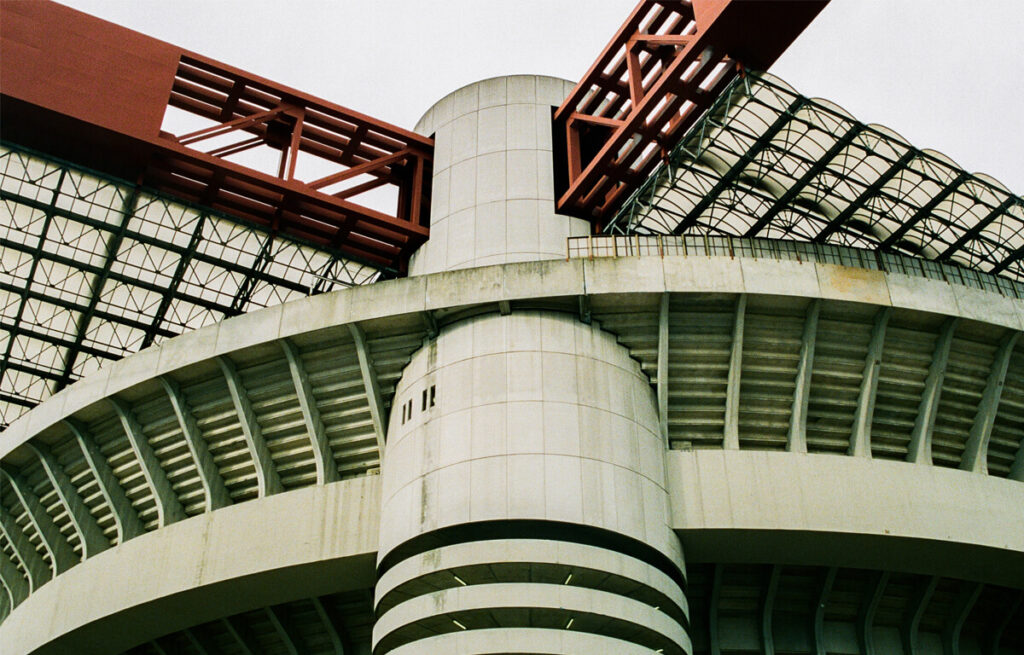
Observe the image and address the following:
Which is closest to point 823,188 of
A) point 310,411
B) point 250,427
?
point 310,411

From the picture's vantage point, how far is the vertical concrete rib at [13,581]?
119 feet

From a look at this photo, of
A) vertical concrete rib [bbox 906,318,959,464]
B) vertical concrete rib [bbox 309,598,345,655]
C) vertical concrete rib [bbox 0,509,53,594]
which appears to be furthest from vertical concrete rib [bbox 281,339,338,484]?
vertical concrete rib [bbox 906,318,959,464]

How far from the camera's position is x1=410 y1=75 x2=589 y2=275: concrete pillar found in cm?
3127

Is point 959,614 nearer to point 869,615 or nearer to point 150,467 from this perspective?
point 869,615

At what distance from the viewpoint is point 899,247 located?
35.8 metres

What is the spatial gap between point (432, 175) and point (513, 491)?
53.4 ft

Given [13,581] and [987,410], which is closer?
[987,410]

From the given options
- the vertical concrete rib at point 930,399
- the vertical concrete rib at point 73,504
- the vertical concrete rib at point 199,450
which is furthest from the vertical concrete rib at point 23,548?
the vertical concrete rib at point 930,399

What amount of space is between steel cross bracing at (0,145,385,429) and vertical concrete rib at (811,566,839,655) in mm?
18635

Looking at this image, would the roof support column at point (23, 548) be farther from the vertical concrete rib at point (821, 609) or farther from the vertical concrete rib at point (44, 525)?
the vertical concrete rib at point (821, 609)

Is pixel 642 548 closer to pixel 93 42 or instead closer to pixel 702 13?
pixel 702 13

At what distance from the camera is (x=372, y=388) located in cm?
2822

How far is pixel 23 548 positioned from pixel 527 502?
22088 millimetres

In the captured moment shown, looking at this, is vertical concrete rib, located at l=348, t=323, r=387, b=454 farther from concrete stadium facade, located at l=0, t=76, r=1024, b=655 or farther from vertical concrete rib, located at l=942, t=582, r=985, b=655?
vertical concrete rib, located at l=942, t=582, r=985, b=655
